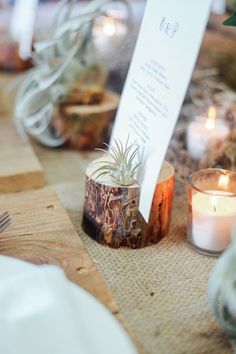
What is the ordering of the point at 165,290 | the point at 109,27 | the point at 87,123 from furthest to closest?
the point at 109,27 < the point at 87,123 < the point at 165,290

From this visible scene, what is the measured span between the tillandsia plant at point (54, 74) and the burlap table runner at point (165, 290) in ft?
0.75

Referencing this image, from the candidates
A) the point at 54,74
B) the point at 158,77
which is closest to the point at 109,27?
the point at 54,74

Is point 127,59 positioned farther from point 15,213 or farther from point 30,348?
point 30,348

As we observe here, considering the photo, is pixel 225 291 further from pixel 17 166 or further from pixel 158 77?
pixel 17 166

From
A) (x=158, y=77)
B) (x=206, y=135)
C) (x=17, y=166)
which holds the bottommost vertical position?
(x=17, y=166)

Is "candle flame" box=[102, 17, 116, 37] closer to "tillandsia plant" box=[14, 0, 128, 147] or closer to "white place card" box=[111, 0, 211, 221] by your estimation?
"tillandsia plant" box=[14, 0, 128, 147]

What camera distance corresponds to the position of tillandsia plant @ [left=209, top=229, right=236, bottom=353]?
1.47 feet

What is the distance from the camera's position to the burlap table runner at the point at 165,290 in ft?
1.61

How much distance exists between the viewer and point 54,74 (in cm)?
88

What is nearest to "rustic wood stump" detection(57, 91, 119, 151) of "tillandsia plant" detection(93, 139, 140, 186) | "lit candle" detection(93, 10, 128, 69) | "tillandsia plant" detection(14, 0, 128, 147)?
"tillandsia plant" detection(14, 0, 128, 147)

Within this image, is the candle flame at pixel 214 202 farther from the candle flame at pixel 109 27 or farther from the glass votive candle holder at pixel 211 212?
the candle flame at pixel 109 27

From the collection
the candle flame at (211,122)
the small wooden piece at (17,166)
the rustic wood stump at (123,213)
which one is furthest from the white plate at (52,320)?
the candle flame at (211,122)

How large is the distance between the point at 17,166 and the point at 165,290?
1.12 ft

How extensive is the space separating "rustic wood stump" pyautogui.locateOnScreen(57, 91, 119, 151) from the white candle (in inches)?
12.4
